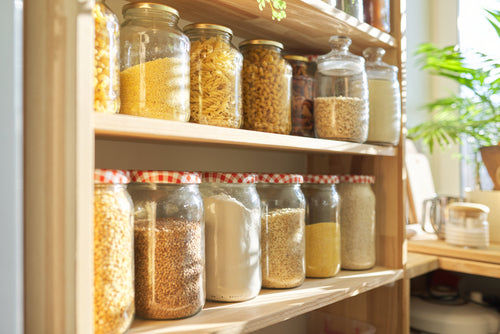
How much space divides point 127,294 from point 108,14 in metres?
0.45

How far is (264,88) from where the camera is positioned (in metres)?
0.94

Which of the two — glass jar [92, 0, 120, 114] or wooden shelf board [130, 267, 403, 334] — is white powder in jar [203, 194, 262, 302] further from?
glass jar [92, 0, 120, 114]

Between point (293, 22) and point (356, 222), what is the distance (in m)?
0.55

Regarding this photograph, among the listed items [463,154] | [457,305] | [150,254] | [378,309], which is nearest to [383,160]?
[378,309]

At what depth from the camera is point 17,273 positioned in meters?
0.53

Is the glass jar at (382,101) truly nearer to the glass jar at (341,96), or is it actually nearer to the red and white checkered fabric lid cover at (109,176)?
the glass jar at (341,96)

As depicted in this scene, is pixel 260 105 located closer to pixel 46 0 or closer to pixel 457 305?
pixel 46 0

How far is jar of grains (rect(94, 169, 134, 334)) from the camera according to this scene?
0.64 m

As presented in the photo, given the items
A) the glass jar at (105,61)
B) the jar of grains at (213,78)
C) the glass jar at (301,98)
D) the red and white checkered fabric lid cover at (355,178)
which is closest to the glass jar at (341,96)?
the glass jar at (301,98)

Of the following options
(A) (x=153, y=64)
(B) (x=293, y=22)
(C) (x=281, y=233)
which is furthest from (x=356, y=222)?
(A) (x=153, y=64)

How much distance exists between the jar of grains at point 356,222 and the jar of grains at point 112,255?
0.66 metres

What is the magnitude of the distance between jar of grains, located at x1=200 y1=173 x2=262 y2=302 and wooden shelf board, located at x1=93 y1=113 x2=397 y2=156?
9cm

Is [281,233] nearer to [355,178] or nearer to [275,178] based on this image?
[275,178]

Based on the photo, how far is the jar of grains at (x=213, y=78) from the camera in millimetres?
827
